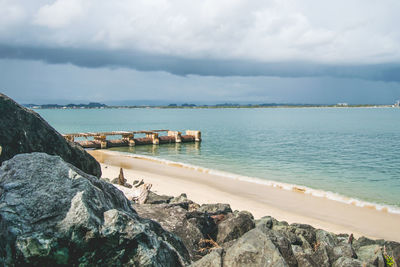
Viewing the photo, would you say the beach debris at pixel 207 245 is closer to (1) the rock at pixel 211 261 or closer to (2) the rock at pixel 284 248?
(2) the rock at pixel 284 248

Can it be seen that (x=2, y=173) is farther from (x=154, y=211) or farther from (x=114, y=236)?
(x=154, y=211)

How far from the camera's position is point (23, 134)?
5.55 metres

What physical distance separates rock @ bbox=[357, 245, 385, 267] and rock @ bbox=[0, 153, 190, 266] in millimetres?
5476

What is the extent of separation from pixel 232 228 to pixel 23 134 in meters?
4.48

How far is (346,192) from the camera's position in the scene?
19.2 meters

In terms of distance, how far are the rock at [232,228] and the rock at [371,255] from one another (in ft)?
8.10

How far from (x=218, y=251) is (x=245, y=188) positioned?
14.6 metres

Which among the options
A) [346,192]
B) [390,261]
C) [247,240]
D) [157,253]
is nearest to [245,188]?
[346,192]

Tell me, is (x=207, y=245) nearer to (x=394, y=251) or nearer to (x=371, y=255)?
(x=371, y=255)

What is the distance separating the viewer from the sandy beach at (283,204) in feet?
42.1

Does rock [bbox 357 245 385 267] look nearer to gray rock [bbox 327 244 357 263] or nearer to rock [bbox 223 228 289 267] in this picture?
gray rock [bbox 327 244 357 263]

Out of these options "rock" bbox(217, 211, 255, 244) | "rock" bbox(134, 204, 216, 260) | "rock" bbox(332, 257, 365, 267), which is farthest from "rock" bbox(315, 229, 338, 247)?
"rock" bbox(134, 204, 216, 260)

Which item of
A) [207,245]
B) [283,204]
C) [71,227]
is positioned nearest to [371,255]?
[207,245]

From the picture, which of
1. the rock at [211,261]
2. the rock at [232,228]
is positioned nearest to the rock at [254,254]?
the rock at [211,261]
